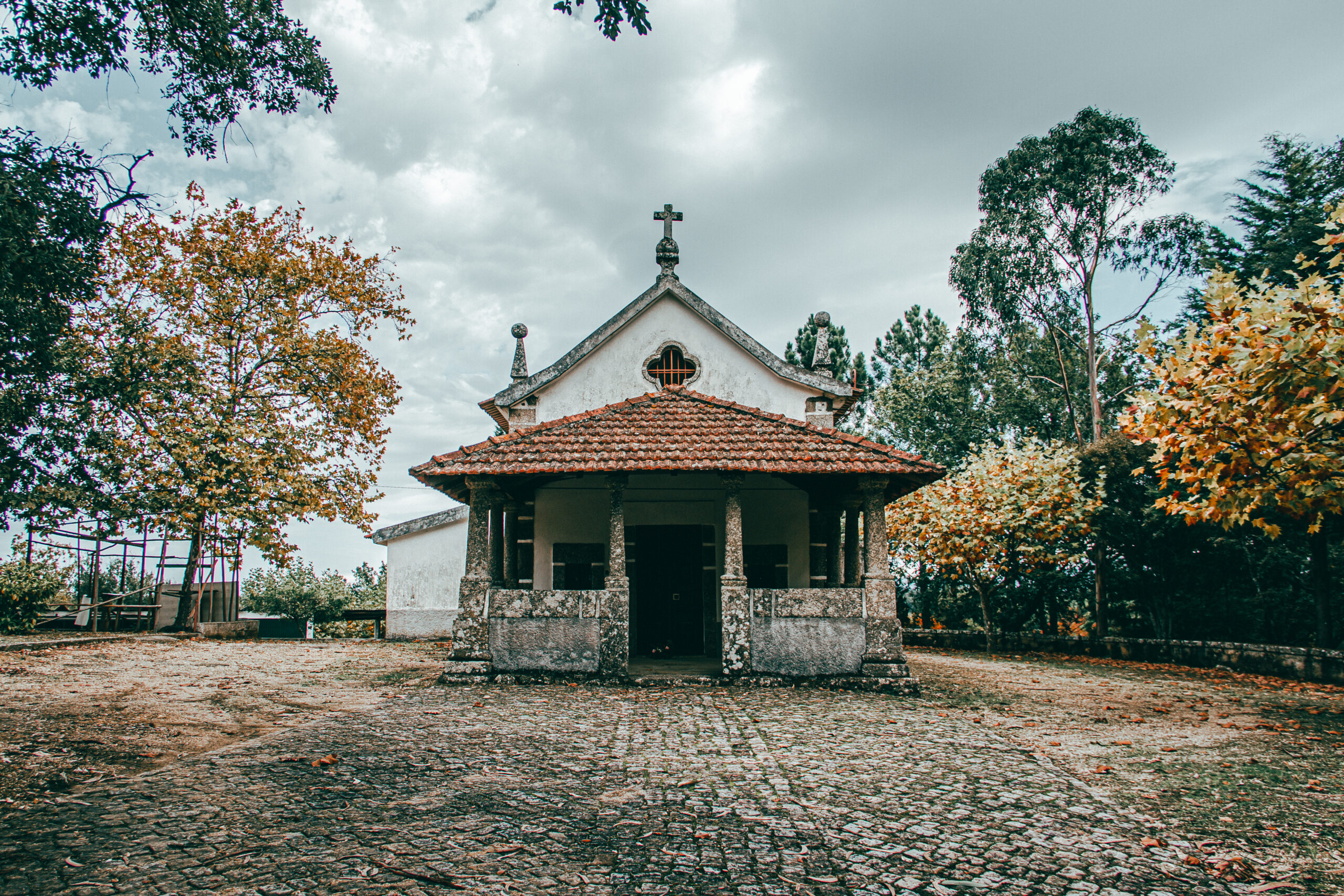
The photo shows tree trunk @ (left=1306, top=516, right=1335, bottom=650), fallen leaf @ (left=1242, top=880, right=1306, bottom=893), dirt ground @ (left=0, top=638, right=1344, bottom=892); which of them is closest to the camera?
fallen leaf @ (left=1242, top=880, right=1306, bottom=893)

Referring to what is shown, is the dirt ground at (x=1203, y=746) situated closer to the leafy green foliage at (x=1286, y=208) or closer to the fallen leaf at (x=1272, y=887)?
the fallen leaf at (x=1272, y=887)

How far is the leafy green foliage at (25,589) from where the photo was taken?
16.0 metres

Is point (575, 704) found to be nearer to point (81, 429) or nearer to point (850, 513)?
point (850, 513)

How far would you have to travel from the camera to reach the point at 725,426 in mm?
11508

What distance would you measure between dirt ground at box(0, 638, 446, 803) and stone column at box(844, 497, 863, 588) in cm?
690

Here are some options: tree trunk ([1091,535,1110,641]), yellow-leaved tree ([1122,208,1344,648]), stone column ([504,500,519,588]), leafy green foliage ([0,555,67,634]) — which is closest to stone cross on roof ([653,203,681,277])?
stone column ([504,500,519,588])

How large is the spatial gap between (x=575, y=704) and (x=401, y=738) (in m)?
2.33

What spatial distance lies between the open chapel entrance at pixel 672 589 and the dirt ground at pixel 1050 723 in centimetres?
362

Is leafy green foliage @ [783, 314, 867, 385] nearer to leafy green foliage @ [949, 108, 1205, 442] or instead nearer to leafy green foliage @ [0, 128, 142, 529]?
leafy green foliage @ [949, 108, 1205, 442]

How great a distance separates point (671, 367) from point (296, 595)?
14.5 metres

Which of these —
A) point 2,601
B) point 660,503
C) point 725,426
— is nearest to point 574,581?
point 660,503

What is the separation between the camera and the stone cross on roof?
15.6 meters

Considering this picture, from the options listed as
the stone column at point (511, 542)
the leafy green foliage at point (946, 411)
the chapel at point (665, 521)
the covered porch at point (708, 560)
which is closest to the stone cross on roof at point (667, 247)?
the chapel at point (665, 521)

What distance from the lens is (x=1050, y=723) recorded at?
8156 mm
